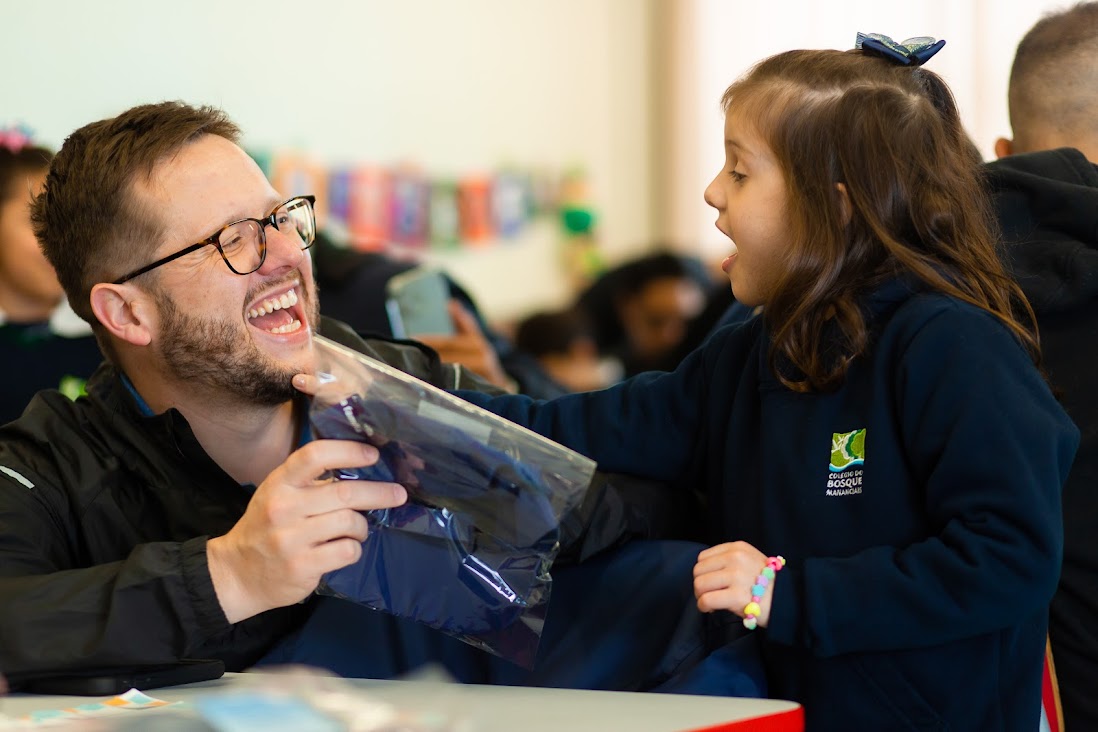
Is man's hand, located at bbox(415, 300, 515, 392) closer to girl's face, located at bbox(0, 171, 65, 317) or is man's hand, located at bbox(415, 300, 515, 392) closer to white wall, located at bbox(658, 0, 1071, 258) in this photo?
girl's face, located at bbox(0, 171, 65, 317)

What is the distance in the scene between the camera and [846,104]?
1327 millimetres

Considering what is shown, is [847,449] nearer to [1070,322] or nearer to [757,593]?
[757,593]

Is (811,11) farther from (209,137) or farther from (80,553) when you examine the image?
(80,553)

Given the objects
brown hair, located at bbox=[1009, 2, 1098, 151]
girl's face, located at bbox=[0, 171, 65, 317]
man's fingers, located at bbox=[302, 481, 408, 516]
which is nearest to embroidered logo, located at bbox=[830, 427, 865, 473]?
man's fingers, located at bbox=[302, 481, 408, 516]

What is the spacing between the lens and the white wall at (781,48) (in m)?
4.74

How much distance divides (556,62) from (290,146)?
4.90 feet

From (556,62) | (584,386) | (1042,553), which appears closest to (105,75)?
(584,386)

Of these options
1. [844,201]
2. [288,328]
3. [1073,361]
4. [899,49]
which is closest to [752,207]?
[844,201]

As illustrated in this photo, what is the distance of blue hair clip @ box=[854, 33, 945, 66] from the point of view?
4.51 feet

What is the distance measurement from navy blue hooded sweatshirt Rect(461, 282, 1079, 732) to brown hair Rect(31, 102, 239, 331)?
83 centimetres

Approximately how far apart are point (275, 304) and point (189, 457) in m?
0.25

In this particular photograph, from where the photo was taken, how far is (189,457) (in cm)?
156

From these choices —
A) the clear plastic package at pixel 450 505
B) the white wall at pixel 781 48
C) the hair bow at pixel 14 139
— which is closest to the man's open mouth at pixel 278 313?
the clear plastic package at pixel 450 505

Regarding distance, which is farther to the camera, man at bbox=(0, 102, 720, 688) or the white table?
man at bbox=(0, 102, 720, 688)
